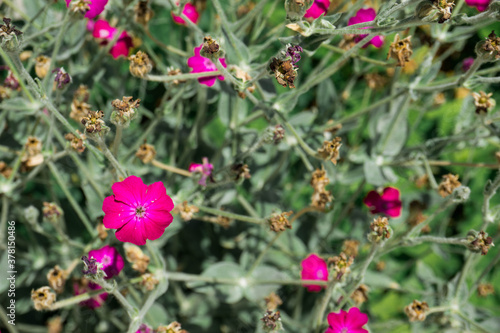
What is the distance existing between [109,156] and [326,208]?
518mm

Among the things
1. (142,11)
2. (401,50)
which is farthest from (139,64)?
(401,50)

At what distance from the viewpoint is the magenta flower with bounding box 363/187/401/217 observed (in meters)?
1.28

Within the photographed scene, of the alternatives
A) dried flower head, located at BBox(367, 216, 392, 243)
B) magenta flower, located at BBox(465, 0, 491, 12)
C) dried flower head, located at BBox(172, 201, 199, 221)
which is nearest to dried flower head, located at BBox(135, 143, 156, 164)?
dried flower head, located at BBox(172, 201, 199, 221)

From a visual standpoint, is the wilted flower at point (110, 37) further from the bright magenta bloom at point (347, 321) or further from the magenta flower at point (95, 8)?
the bright magenta bloom at point (347, 321)

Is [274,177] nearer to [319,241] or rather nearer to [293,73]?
[319,241]

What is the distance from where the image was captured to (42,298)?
967mm

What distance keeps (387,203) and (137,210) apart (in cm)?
67

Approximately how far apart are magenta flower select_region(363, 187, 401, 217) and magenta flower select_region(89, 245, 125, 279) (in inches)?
26.0

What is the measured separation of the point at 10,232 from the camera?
4.17 feet

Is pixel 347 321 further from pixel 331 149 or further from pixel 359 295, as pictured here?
pixel 331 149

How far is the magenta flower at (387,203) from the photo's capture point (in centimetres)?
128

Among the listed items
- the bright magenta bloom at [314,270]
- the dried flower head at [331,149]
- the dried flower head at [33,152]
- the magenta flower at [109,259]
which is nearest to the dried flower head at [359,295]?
the bright magenta bloom at [314,270]

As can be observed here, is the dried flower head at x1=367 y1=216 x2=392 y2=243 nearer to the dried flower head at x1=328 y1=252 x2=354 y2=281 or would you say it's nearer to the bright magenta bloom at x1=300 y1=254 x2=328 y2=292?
the dried flower head at x1=328 y1=252 x2=354 y2=281

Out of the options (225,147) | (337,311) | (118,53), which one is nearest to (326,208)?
(337,311)
